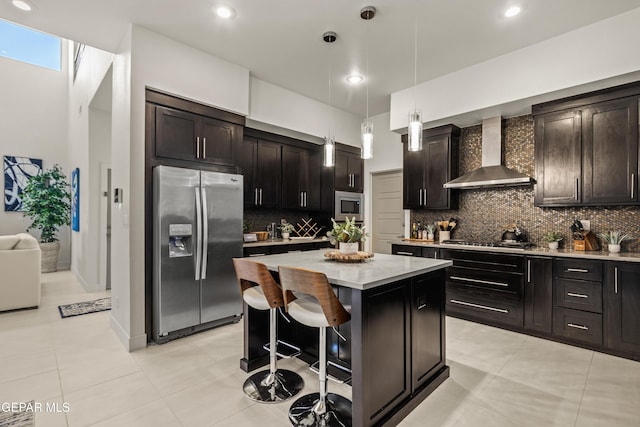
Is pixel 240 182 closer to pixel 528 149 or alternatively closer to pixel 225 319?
pixel 225 319

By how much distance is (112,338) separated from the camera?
3240mm

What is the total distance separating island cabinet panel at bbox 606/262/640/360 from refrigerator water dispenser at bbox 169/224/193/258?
4.12 meters

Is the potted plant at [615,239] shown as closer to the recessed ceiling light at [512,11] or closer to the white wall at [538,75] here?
the white wall at [538,75]

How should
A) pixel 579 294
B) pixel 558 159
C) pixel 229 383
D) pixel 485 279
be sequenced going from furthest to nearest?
pixel 485 279
pixel 558 159
pixel 579 294
pixel 229 383

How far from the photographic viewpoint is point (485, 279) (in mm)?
3666

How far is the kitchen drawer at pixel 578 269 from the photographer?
2.94 meters

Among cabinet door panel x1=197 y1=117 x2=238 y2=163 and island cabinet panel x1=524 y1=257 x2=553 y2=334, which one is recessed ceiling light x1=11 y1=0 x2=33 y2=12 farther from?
island cabinet panel x1=524 y1=257 x2=553 y2=334

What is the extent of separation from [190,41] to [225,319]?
315 centimetres

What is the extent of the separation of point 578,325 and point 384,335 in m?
2.47

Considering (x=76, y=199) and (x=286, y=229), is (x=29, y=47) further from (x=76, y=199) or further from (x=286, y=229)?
(x=286, y=229)

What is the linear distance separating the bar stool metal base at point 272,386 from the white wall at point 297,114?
3134 millimetres

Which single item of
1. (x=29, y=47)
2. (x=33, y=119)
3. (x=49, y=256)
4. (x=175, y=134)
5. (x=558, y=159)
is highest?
(x=29, y=47)

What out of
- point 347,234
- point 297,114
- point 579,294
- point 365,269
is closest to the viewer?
point 365,269

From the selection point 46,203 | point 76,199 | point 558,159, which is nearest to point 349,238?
point 558,159
